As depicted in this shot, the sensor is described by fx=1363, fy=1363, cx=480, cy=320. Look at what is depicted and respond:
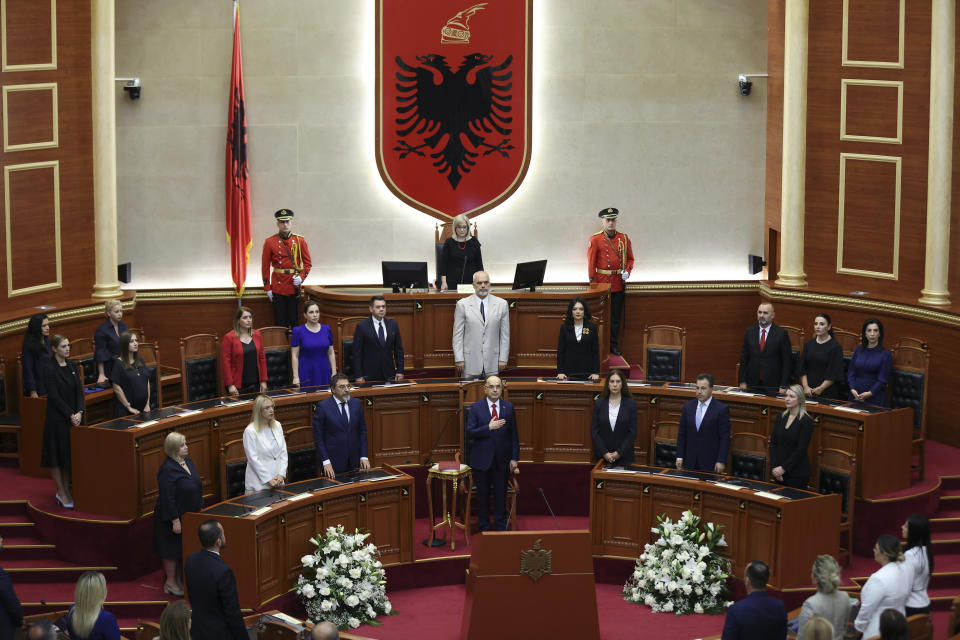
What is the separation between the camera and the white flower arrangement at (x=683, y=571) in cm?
963

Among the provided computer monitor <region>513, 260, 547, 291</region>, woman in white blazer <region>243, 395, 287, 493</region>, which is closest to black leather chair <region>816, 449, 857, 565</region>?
computer monitor <region>513, 260, 547, 291</region>

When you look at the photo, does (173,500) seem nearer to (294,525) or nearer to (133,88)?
(294,525)

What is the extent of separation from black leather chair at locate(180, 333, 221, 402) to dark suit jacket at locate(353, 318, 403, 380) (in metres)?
1.32

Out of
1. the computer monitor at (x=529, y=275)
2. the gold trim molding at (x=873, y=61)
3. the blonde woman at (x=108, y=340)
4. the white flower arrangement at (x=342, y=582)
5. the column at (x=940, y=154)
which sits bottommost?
the white flower arrangement at (x=342, y=582)

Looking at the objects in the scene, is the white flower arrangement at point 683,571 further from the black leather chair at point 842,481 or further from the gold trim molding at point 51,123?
the gold trim molding at point 51,123

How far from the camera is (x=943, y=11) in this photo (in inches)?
492

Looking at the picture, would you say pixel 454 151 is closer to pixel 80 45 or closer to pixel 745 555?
pixel 80 45

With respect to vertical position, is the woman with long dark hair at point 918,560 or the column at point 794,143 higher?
the column at point 794,143

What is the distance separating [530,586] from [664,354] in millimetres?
4218

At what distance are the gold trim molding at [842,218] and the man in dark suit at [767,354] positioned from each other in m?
2.23

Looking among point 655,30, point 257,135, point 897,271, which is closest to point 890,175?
point 897,271

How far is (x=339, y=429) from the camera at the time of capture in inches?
404

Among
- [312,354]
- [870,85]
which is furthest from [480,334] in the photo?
[870,85]

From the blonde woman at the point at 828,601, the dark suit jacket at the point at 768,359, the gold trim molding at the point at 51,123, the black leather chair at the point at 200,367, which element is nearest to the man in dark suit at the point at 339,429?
the black leather chair at the point at 200,367
